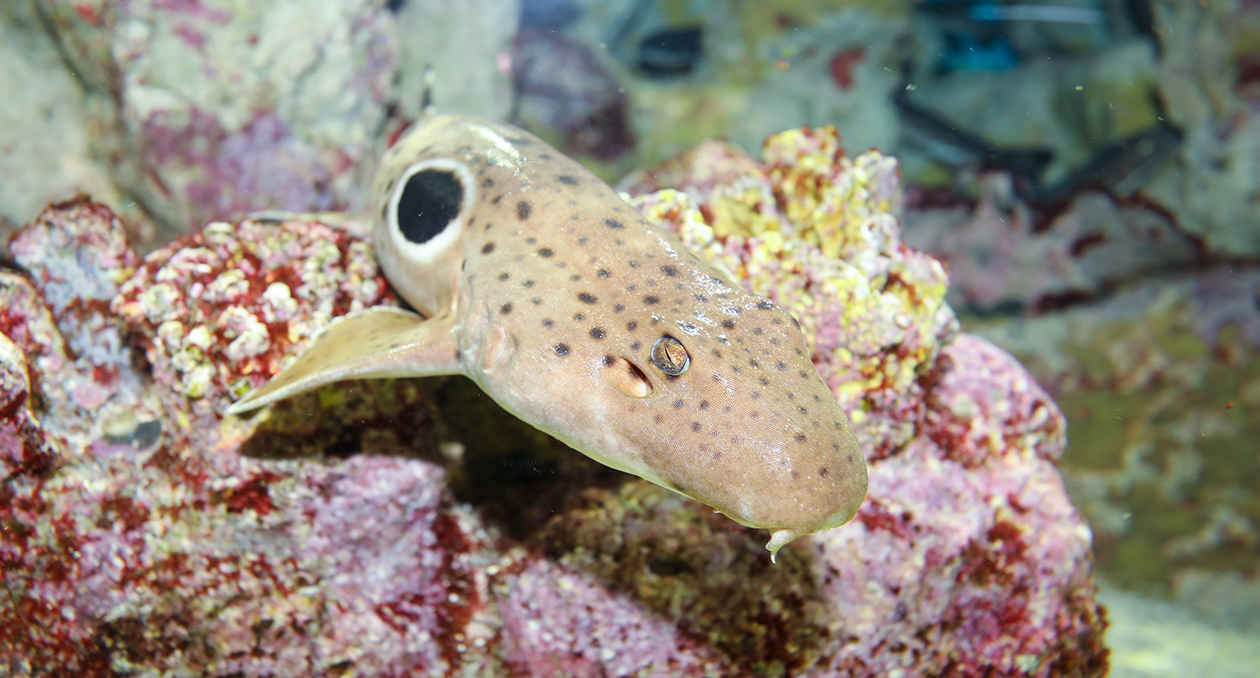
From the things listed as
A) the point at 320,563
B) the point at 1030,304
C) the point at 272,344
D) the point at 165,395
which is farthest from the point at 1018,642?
the point at 1030,304

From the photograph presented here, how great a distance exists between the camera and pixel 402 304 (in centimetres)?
337

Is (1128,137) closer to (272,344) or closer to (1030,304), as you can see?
(1030,304)

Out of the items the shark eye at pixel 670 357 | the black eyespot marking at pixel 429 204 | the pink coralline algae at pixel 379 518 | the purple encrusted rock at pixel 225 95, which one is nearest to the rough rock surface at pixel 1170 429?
the pink coralline algae at pixel 379 518

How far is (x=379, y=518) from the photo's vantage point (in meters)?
2.96

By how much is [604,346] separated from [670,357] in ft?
0.81

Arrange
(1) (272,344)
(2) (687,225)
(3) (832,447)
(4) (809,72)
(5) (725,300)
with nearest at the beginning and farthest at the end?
1. (3) (832,447)
2. (5) (725,300)
3. (1) (272,344)
4. (2) (687,225)
5. (4) (809,72)

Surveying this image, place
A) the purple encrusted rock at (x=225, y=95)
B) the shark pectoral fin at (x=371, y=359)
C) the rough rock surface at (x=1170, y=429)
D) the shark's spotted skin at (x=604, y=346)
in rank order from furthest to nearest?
the rough rock surface at (x=1170, y=429) → the purple encrusted rock at (x=225, y=95) → the shark pectoral fin at (x=371, y=359) → the shark's spotted skin at (x=604, y=346)

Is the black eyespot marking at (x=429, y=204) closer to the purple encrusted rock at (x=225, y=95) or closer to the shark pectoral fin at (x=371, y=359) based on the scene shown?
the shark pectoral fin at (x=371, y=359)

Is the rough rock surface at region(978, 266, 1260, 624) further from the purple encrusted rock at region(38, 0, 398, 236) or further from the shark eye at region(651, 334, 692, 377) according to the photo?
the purple encrusted rock at region(38, 0, 398, 236)

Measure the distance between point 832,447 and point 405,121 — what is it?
5.01 meters

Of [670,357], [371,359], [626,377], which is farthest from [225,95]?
[670,357]

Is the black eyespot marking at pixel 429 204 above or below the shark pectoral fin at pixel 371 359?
above

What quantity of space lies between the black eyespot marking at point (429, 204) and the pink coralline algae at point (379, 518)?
0.48m

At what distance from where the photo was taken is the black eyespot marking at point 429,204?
2881mm
